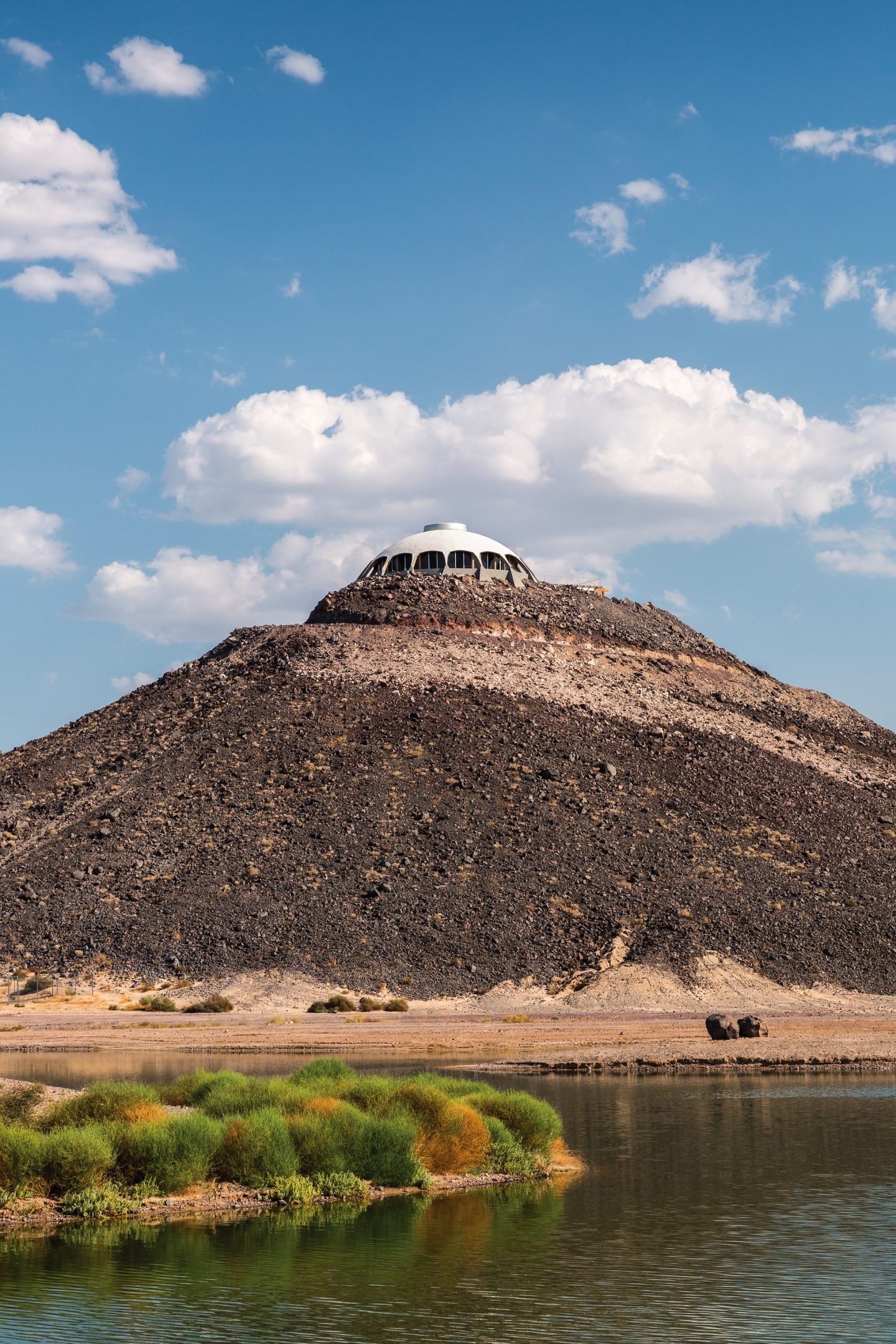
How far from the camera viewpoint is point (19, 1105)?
2698 cm

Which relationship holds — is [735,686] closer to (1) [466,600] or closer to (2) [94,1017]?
(1) [466,600]

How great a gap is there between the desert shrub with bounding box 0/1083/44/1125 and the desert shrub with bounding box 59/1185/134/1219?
269 centimetres

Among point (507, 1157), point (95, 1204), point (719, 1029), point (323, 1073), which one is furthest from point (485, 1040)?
point (95, 1204)

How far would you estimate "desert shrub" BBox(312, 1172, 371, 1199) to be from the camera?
25.2 m

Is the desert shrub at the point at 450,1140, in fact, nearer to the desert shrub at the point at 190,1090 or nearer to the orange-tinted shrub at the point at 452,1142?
A: the orange-tinted shrub at the point at 452,1142

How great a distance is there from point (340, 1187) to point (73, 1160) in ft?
15.3

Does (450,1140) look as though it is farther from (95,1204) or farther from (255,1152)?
(95,1204)

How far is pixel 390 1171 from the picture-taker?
25844mm

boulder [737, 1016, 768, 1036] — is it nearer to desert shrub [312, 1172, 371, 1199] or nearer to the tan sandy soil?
the tan sandy soil

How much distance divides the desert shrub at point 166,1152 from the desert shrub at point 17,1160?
150 centimetres

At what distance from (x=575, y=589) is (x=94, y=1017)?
5979cm

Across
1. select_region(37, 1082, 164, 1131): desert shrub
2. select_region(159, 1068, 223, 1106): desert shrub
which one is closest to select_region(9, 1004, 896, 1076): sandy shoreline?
select_region(159, 1068, 223, 1106): desert shrub

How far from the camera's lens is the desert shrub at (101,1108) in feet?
86.5

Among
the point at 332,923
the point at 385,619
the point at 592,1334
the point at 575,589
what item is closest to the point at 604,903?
the point at 332,923
